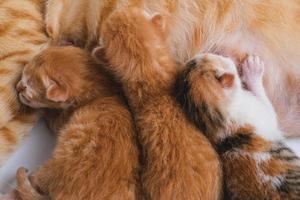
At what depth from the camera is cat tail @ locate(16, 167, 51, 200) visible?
5.68 ft

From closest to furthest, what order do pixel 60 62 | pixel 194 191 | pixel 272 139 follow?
pixel 194 191, pixel 272 139, pixel 60 62

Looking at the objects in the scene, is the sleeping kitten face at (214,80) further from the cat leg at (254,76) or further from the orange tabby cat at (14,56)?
the orange tabby cat at (14,56)

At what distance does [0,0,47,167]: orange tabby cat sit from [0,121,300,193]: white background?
30 mm

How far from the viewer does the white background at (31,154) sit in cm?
183

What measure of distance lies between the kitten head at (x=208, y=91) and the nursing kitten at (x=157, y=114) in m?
0.03

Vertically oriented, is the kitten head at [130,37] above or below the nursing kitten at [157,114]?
above

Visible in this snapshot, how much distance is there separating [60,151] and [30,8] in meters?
0.54

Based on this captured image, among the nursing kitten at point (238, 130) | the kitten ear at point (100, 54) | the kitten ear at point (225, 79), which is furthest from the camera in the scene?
the kitten ear at point (100, 54)

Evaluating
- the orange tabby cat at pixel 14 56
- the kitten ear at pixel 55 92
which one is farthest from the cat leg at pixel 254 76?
the orange tabby cat at pixel 14 56

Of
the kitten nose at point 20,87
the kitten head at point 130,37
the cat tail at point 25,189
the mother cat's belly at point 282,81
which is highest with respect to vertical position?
the kitten head at point 130,37

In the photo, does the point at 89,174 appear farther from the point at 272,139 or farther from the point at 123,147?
the point at 272,139

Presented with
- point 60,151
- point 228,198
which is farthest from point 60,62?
point 228,198

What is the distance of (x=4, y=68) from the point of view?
184cm

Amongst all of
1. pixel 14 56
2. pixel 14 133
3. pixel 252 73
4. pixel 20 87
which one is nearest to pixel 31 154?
pixel 14 133
